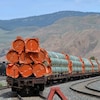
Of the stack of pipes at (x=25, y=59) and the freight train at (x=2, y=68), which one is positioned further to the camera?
the freight train at (x=2, y=68)

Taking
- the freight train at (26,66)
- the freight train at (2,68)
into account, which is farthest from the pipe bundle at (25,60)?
the freight train at (2,68)

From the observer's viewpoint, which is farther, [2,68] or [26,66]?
[2,68]

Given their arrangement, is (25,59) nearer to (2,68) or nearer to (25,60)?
(25,60)

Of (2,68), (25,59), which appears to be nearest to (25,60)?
→ (25,59)

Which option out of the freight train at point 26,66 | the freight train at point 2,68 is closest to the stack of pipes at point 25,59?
the freight train at point 26,66

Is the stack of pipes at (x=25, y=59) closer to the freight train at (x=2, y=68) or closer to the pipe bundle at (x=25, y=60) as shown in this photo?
the pipe bundle at (x=25, y=60)

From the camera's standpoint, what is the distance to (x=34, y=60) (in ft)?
69.4

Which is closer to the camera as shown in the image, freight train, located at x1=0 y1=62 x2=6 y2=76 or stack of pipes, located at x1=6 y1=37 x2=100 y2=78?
stack of pipes, located at x1=6 y1=37 x2=100 y2=78

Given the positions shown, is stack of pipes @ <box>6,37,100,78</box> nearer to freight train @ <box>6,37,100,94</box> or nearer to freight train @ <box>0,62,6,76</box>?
freight train @ <box>6,37,100,94</box>

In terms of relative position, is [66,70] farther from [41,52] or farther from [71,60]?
[41,52]

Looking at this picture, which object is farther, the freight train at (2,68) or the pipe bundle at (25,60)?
the freight train at (2,68)

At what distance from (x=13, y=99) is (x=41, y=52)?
404 cm

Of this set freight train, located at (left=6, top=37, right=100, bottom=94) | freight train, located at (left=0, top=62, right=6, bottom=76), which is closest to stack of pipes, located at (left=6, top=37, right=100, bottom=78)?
freight train, located at (left=6, top=37, right=100, bottom=94)

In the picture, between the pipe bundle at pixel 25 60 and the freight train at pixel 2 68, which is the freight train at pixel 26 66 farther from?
the freight train at pixel 2 68
